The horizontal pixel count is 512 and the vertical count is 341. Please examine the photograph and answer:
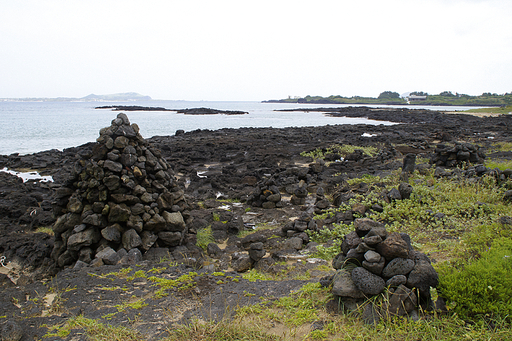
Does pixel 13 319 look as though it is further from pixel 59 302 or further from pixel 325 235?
pixel 325 235

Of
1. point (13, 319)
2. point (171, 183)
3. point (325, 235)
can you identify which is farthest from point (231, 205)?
point (13, 319)

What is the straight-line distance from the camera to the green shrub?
371cm

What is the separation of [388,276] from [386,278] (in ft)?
0.16

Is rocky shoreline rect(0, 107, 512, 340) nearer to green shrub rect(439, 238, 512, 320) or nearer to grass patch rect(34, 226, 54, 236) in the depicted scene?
grass patch rect(34, 226, 54, 236)

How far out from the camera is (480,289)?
379 centimetres

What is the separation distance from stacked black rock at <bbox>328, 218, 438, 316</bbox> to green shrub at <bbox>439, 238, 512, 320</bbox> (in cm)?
23

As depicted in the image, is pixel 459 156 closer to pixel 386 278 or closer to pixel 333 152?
pixel 333 152

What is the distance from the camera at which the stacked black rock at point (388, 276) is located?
153 inches

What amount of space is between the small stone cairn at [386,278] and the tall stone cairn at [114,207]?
4.35 metres

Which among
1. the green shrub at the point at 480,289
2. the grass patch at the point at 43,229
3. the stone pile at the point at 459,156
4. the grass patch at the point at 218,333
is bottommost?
the grass patch at the point at 43,229

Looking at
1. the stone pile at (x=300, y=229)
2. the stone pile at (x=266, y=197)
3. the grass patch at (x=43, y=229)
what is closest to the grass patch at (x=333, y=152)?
the stone pile at (x=266, y=197)

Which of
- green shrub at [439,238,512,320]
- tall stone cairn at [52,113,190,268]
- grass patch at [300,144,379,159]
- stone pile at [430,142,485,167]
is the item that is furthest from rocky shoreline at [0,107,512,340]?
grass patch at [300,144,379,159]

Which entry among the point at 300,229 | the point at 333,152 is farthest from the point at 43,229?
the point at 333,152

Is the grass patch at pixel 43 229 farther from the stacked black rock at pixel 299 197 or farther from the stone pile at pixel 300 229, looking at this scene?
the stacked black rock at pixel 299 197
